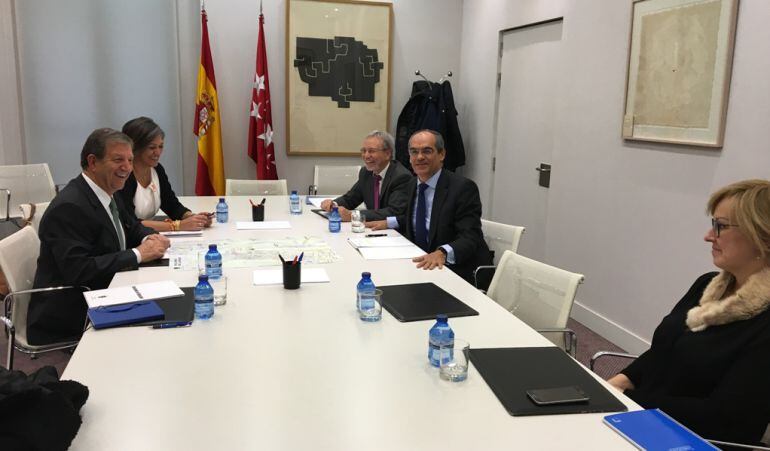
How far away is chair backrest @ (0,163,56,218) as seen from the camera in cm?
496

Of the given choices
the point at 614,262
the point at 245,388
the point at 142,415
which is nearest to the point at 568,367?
the point at 245,388

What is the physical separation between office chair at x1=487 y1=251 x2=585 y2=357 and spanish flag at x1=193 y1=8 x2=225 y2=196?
404 cm

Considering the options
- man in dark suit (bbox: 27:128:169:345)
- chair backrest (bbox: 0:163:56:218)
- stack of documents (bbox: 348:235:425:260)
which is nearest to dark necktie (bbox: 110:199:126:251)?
man in dark suit (bbox: 27:128:169:345)

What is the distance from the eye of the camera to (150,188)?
3891 mm

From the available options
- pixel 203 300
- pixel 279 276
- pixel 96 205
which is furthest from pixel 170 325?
pixel 96 205

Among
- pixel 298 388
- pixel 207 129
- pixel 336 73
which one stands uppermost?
pixel 336 73

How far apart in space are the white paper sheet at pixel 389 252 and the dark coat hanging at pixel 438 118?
121 inches

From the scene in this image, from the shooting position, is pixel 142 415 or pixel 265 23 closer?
pixel 142 415

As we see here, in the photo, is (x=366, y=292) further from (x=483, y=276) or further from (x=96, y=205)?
(x=96, y=205)

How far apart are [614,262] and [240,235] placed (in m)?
2.43

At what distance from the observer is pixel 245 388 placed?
1535mm

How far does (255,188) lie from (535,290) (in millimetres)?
3297

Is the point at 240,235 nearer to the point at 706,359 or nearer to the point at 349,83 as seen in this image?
the point at 706,359

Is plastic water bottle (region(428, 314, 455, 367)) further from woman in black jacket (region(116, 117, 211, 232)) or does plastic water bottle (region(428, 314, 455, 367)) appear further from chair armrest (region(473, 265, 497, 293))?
woman in black jacket (region(116, 117, 211, 232))
